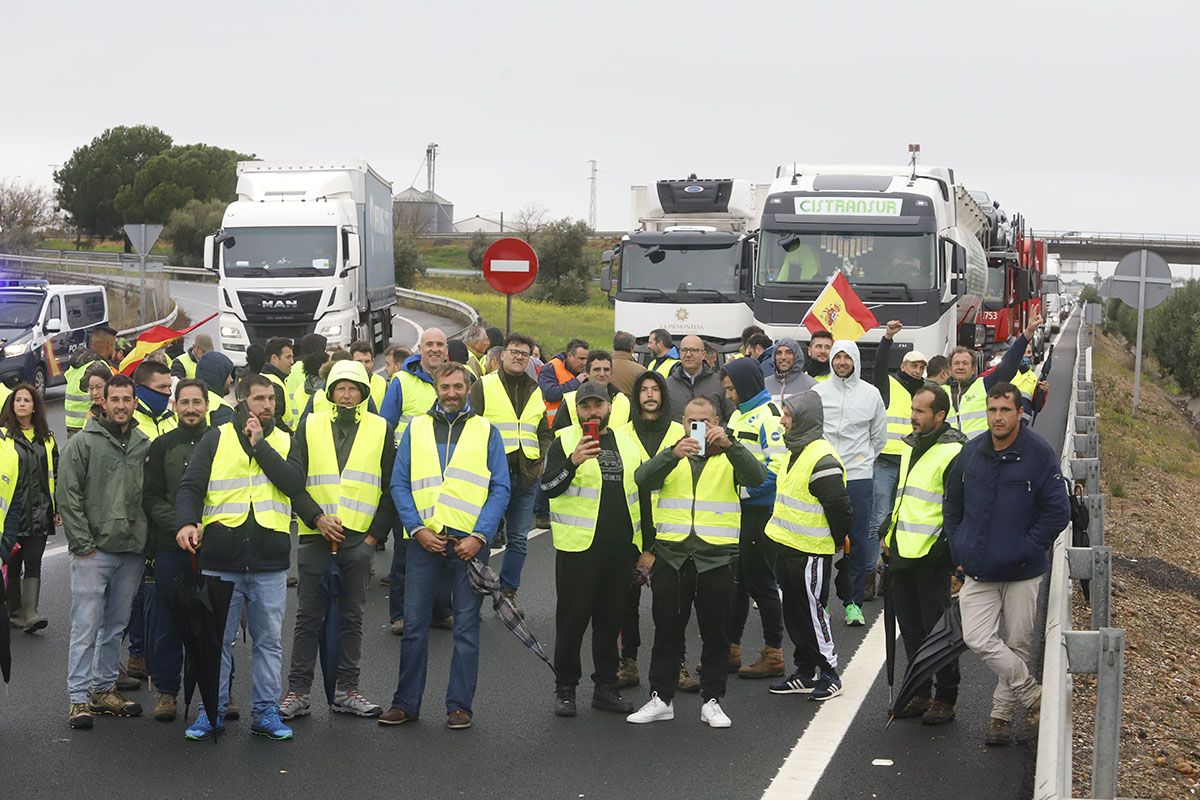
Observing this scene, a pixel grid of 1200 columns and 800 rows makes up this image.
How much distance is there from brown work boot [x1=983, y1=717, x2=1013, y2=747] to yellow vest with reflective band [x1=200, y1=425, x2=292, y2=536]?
12.2ft

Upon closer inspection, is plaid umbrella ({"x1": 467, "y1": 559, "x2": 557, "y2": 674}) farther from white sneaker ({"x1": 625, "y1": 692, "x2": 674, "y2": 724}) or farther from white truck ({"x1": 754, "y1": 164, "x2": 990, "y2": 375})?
white truck ({"x1": 754, "y1": 164, "x2": 990, "y2": 375})

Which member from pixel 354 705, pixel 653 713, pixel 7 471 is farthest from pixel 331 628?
pixel 7 471

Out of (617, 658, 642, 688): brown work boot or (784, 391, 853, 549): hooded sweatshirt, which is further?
(617, 658, 642, 688): brown work boot

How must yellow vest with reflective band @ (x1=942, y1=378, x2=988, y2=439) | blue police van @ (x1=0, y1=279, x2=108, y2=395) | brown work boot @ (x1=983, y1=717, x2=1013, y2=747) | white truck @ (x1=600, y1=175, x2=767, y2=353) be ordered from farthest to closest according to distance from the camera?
1. blue police van @ (x1=0, y1=279, x2=108, y2=395)
2. white truck @ (x1=600, y1=175, x2=767, y2=353)
3. yellow vest with reflective band @ (x1=942, y1=378, x2=988, y2=439)
4. brown work boot @ (x1=983, y1=717, x2=1013, y2=747)

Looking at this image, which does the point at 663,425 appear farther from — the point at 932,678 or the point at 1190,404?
the point at 1190,404

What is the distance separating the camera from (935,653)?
7.91 meters

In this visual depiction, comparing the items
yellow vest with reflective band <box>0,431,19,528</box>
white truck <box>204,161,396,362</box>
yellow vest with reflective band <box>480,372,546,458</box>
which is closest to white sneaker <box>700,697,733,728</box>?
yellow vest with reflective band <box>480,372,546,458</box>

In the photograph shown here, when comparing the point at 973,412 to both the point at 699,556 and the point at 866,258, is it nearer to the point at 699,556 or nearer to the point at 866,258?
the point at 699,556

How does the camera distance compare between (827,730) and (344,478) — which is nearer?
(827,730)

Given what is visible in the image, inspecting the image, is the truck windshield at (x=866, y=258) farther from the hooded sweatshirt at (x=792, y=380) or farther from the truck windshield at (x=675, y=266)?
the hooded sweatshirt at (x=792, y=380)

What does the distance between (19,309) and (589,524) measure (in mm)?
20041

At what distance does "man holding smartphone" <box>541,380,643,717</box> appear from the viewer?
27.2 ft

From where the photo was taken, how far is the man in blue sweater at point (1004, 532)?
7609 millimetres

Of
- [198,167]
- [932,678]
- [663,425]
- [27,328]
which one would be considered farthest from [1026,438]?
[198,167]
